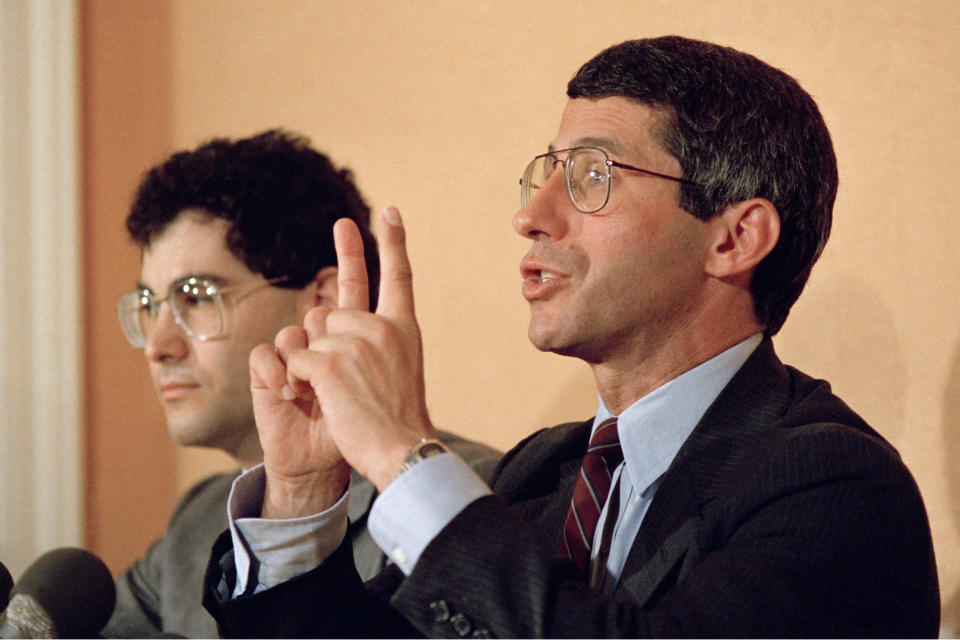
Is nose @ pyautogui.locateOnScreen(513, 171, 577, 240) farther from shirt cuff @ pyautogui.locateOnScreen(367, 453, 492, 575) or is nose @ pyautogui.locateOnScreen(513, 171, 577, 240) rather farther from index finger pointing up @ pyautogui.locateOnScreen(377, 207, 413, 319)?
shirt cuff @ pyautogui.locateOnScreen(367, 453, 492, 575)

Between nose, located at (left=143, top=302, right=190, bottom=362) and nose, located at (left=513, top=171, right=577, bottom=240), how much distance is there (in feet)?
2.85

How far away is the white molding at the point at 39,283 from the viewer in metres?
2.90

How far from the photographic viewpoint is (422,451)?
42.1 inches

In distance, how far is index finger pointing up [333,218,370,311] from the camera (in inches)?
48.7

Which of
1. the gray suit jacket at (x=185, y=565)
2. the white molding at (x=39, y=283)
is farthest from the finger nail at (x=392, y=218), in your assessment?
the white molding at (x=39, y=283)

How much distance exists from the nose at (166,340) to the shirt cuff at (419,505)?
1.07 meters

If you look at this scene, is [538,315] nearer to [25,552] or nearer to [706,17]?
[706,17]

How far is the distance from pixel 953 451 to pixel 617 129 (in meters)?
0.73

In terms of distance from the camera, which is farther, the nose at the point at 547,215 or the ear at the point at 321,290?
the ear at the point at 321,290

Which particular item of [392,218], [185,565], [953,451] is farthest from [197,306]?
[953,451]

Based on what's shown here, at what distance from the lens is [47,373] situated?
9.70 ft

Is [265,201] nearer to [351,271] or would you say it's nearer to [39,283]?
[351,271]

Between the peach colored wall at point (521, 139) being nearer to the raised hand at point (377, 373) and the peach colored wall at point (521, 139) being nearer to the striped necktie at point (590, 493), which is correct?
the striped necktie at point (590, 493)

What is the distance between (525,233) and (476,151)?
0.93 meters
